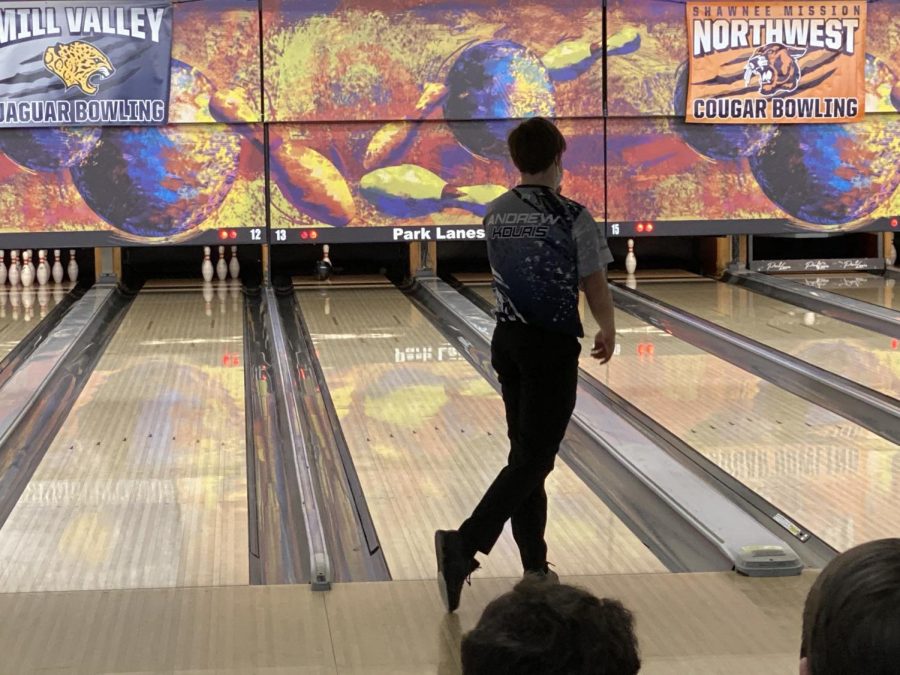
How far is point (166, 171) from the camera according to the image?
7477mm

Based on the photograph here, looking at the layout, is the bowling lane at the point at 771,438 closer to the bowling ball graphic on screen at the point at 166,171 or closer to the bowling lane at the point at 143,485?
the bowling lane at the point at 143,485

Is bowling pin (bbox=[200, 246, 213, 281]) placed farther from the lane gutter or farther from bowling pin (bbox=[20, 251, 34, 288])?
the lane gutter

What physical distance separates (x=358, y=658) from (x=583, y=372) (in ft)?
10.4

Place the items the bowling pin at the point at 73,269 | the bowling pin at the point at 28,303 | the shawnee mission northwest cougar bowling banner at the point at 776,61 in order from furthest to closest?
the bowling pin at the point at 73,269 → the shawnee mission northwest cougar bowling banner at the point at 776,61 → the bowling pin at the point at 28,303

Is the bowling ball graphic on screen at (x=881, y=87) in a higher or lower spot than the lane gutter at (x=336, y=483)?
higher

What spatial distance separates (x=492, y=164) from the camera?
769 centimetres

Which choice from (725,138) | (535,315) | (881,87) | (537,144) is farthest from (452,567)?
(881,87)

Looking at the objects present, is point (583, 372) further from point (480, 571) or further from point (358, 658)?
point (358, 658)

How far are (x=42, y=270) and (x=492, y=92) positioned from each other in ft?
9.23

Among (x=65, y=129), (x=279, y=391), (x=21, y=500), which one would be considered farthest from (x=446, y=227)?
(x=21, y=500)

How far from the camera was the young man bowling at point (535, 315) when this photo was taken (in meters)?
2.69

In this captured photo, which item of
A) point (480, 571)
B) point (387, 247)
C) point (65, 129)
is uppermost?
point (65, 129)

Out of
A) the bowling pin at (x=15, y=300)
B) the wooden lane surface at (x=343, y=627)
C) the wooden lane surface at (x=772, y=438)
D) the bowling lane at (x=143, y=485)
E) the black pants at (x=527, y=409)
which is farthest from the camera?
the bowling pin at (x=15, y=300)

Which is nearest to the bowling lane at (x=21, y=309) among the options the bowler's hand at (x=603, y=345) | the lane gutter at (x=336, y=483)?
the lane gutter at (x=336, y=483)
